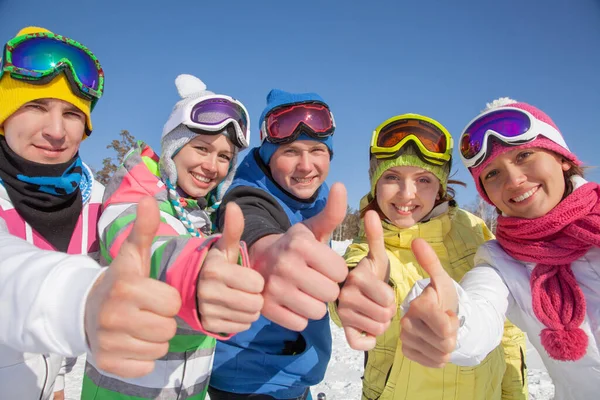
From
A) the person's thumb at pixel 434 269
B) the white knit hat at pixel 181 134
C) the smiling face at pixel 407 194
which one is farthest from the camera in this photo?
the smiling face at pixel 407 194

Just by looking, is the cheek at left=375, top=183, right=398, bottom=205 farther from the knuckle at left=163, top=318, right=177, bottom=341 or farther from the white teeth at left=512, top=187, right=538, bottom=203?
the knuckle at left=163, top=318, right=177, bottom=341

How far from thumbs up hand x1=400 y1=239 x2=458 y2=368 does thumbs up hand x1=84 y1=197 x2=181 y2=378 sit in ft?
2.93

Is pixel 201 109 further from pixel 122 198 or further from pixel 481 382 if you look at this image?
pixel 481 382

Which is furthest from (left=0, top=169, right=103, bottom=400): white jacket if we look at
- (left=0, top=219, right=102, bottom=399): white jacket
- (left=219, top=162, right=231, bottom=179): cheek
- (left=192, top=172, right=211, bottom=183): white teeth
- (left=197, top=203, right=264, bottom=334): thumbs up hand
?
(left=219, top=162, right=231, bottom=179): cheek

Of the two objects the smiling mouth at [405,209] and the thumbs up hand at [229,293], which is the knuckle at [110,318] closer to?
the thumbs up hand at [229,293]

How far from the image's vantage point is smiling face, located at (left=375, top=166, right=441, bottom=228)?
7.84 feet

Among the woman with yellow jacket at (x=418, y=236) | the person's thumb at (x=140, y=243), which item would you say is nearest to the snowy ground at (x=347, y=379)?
the woman with yellow jacket at (x=418, y=236)

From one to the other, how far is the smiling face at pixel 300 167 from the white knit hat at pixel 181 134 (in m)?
0.37

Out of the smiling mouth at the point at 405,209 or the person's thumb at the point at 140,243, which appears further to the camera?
the smiling mouth at the point at 405,209

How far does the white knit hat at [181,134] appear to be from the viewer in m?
2.17

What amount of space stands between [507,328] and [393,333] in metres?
1.05

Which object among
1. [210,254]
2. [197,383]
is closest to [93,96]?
[210,254]

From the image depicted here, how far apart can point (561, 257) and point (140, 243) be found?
7.08 feet

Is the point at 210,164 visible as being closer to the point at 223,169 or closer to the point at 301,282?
the point at 223,169
